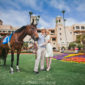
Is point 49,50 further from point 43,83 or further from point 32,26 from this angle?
point 43,83

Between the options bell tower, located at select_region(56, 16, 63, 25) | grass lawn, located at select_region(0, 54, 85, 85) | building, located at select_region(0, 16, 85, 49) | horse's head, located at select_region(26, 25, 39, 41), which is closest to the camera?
grass lawn, located at select_region(0, 54, 85, 85)

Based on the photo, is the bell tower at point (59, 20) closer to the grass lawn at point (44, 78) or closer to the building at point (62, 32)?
the building at point (62, 32)

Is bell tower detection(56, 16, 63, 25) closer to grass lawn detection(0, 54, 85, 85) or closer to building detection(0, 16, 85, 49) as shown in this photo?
building detection(0, 16, 85, 49)

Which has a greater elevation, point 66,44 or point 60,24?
point 60,24

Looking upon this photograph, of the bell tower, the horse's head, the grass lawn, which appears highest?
the bell tower

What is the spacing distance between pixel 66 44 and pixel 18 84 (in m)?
48.6

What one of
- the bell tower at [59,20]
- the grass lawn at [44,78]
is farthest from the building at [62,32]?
the grass lawn at [44,78]

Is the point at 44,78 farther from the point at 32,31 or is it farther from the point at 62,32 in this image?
the point at 62,32

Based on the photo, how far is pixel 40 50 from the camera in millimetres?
4352

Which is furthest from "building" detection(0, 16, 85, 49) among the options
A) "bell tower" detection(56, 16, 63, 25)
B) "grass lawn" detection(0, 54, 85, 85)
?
"grass lawn" detection(0, 54, 85, 85)

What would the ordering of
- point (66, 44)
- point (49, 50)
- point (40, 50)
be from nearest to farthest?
1. point (40, 50)
2. point (49, 50)
3. point (66, 44)

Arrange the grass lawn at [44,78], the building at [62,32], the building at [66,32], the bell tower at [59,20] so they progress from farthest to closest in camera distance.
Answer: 1. the bell tower at [59,20]
2. the building at [66,32]
3. the building at [62,32]
4. the grass lawn at [44,78]

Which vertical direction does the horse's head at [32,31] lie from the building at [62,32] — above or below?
below

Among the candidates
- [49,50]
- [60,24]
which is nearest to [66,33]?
[60,24]
